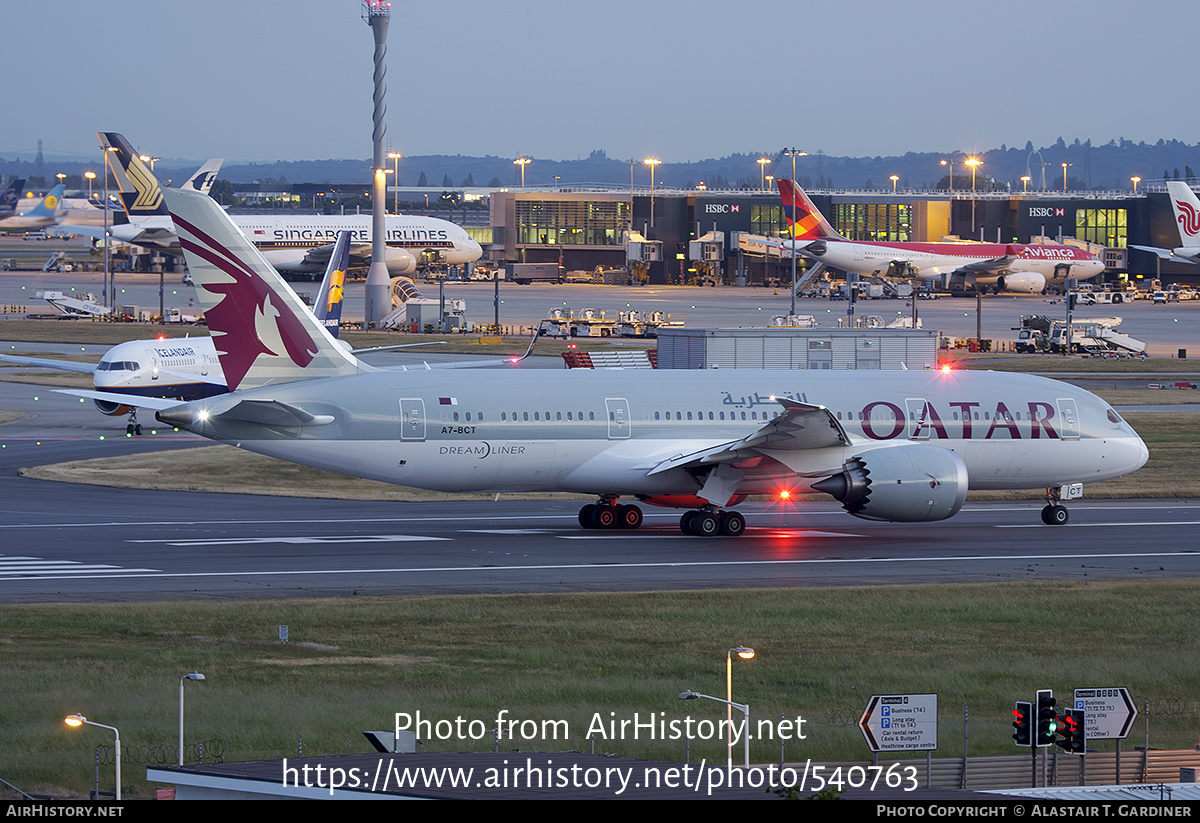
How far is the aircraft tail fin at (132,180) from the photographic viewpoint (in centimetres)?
13112

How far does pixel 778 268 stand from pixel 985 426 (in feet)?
442

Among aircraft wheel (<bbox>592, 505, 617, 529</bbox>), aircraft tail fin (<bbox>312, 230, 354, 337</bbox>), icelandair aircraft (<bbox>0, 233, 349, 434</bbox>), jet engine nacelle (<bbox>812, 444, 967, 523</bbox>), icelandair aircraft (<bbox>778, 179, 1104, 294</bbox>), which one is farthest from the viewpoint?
icelandair aircraft (<bbox>778, 179, 1104, 294</bbox>)

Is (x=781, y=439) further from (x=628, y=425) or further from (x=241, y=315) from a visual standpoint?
(x=241, y=315)

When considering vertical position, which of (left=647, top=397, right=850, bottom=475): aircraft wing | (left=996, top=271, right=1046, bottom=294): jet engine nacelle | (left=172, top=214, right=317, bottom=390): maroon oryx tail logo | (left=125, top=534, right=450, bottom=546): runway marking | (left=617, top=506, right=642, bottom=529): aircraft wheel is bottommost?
(left=125, top=534, right=450, bottom=546): runway marking

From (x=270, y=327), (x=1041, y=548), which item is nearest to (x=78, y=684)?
(x=270, y=327)

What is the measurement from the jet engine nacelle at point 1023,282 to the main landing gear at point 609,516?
386 feet

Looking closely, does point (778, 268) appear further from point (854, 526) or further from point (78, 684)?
point (78, 684)

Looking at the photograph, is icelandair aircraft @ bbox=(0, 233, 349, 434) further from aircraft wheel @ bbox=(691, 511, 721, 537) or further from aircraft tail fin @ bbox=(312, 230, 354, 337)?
aircraft wheel @ bbox=(691, 511, 721, 537)

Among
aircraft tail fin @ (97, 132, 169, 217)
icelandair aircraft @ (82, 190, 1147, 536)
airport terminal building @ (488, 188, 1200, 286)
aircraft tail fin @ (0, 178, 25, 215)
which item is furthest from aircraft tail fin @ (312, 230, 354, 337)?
airport terminal building @ (488, 188, 1200, 286)

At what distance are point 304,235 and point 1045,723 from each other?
14354 centimetres

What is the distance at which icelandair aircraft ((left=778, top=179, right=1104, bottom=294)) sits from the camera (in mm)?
147375

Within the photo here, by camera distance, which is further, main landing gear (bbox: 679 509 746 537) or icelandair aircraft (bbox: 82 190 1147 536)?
main landing gear (bbox: 679 509 746 537)

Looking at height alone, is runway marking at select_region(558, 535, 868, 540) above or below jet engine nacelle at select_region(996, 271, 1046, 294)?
below

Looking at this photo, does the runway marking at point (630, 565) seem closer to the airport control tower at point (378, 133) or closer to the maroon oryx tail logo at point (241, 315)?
the maroon oryx tail logo at point (241, 315)
